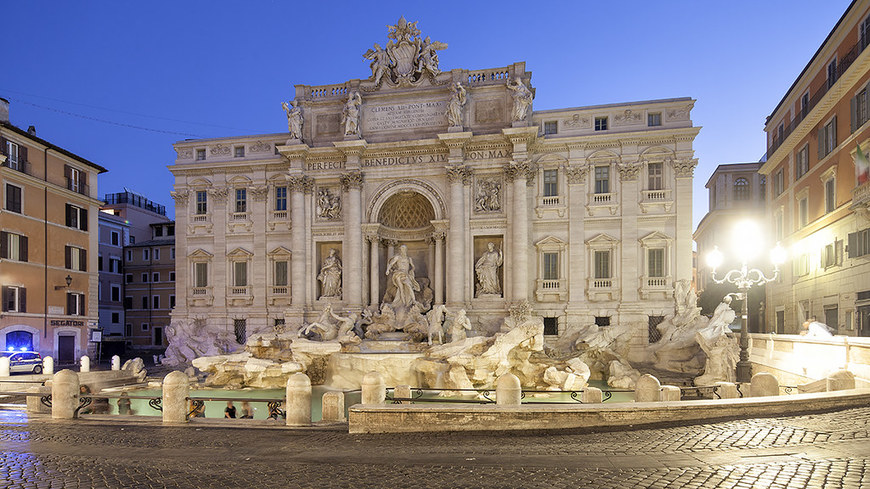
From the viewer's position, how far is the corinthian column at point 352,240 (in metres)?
27.9

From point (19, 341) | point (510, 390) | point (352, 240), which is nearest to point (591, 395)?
point (510, 390)

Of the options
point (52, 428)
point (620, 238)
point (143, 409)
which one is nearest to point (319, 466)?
point (52, 428)

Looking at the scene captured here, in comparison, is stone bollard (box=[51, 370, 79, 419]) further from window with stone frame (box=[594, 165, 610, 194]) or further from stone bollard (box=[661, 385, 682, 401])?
window with stone frame (box=[594, 165, 610, 194])

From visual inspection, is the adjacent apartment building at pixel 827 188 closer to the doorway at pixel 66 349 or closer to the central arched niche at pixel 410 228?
the central arched niche at pixel 410 228

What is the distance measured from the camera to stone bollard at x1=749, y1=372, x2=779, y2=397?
12117 millimetres

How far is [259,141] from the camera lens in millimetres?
30766

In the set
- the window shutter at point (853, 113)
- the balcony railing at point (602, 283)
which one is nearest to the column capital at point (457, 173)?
the balcony railing at point (602, 283)

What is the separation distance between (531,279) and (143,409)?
714 inches

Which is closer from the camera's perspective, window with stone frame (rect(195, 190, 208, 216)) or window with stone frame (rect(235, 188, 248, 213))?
window with stone frame (rect(235, 188, 248, 213))

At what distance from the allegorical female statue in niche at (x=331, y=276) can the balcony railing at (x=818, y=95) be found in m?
24.6

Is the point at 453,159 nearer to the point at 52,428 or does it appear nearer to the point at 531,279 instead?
the point at 531,279

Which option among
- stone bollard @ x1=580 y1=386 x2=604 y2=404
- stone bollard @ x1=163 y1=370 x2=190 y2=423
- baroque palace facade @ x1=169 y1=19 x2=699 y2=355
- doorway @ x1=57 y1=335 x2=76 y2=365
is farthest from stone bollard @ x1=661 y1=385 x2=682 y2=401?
doorway @ x1=57 y1=335 x2=76 y2=365

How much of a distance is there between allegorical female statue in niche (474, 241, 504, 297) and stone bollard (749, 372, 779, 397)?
50.9ft

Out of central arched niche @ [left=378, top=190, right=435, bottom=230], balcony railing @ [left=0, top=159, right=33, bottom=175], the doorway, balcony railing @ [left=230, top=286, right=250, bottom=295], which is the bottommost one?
the doorway
